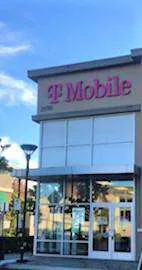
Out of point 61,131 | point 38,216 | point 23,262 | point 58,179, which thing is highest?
point 61,131

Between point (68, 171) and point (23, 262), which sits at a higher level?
point (68, 171)

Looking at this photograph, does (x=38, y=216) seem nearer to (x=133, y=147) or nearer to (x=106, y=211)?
(x=106, y=211)

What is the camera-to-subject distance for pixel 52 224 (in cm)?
2770

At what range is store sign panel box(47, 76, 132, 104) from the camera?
27.1m

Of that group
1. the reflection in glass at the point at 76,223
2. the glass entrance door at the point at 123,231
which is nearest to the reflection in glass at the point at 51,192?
the reflection in glass at the point at 76,223

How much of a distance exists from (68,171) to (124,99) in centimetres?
416

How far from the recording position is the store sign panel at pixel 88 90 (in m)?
27.1

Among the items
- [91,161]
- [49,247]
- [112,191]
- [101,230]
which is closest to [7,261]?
[49,247]

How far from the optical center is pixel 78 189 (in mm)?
27484

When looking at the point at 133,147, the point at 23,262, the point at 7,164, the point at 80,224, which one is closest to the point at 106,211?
the point at 80,224

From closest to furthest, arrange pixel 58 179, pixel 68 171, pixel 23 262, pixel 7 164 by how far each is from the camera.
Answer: pixel 23 262 → pixel 68 171 → pixel 58 179 → pixel 7 164

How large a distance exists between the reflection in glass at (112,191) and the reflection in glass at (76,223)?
2.80 ft

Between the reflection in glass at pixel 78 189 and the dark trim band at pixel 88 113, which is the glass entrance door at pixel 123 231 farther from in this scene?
the dark trim band at pixel 88 113

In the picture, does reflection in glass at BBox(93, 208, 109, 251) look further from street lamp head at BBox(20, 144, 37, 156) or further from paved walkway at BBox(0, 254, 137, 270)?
street lamp head at BBox(20, 144, 37, 156)
